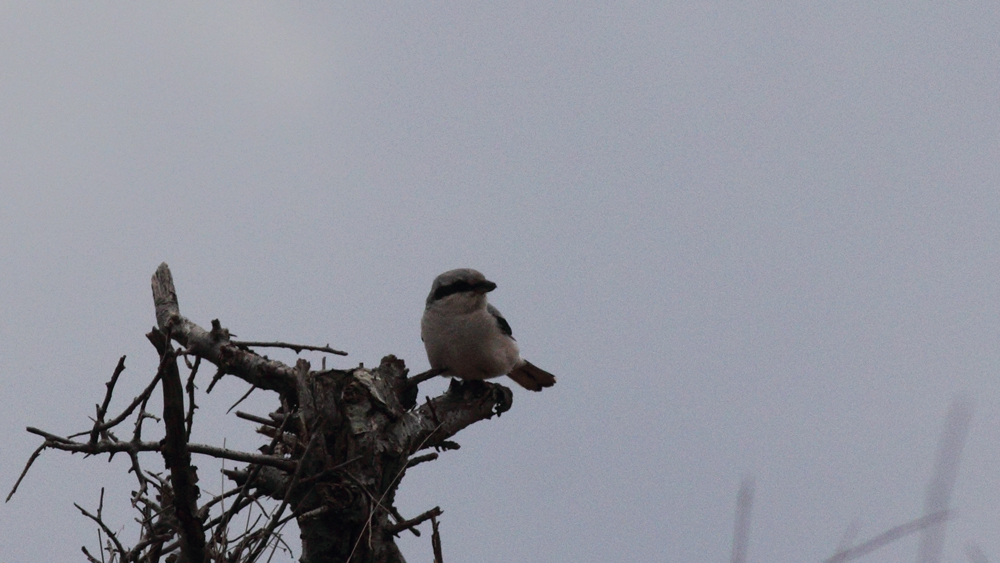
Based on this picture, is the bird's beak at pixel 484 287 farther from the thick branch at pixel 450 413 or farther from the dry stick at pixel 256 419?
the dry stick at pixel 256 419

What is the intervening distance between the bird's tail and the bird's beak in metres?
0.76

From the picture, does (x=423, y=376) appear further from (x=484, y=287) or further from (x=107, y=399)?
(x=107, y=399)

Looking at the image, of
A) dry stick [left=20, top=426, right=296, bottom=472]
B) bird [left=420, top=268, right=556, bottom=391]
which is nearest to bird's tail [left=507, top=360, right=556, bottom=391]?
bird [left=420, top=268, right=556, bottom=391]

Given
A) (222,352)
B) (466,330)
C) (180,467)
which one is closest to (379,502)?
(180,467)

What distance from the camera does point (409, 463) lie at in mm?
4402

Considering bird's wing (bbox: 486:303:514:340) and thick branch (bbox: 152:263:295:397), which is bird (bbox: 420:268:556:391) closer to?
bird's wing (bbox: 486:303:514:340)

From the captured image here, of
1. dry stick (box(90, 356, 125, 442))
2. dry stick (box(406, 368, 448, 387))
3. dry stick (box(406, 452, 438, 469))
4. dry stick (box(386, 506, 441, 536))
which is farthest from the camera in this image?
dry stick (box(406, 368, 448, 387))

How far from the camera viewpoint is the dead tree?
11.1 ft

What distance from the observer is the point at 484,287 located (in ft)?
20.3

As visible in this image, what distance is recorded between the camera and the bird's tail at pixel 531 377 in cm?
678

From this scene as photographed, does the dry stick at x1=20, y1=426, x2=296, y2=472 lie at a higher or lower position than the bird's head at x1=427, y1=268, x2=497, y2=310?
lower

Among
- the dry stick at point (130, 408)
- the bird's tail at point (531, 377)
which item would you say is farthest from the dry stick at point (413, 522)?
the bird's tail at point (531, 377)

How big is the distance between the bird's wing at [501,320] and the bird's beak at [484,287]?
129 millimetres

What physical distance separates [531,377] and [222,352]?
8.66 feet
